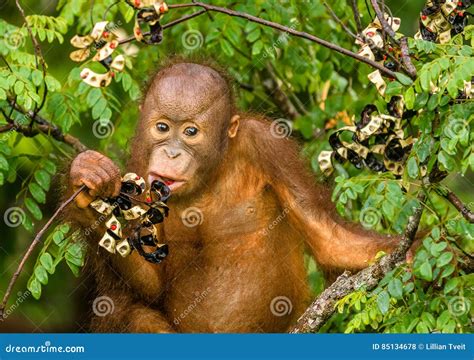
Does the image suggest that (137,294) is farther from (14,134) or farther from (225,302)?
(14,134)

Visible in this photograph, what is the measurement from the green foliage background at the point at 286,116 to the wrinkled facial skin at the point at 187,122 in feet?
1.41

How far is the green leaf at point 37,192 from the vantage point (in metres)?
6.43

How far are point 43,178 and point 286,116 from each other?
214 centimetres

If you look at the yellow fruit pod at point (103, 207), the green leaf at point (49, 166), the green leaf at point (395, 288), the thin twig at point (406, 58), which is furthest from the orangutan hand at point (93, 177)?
the thin twig at point (406, 58)

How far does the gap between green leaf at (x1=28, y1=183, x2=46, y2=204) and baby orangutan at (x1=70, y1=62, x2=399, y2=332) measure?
600mm

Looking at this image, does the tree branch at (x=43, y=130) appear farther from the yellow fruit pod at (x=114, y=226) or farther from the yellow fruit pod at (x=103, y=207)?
the yellow fruit pod at (x=114, y=226)

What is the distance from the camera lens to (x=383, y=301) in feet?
15.2

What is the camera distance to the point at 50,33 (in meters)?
6.09

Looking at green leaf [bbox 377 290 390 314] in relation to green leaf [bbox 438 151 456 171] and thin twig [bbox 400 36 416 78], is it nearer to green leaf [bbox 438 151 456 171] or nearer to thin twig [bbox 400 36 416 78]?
green leaf [bbox 438 151 456 171]

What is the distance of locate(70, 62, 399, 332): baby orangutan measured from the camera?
6137 mm

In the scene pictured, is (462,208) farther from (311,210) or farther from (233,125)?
(233,125)

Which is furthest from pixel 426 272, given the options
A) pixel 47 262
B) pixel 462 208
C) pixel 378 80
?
pixel 47 262

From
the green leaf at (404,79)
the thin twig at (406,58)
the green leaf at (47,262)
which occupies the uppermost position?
the thin twig at (406,58)

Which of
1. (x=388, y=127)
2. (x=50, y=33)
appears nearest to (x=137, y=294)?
(x=50, y=33)
